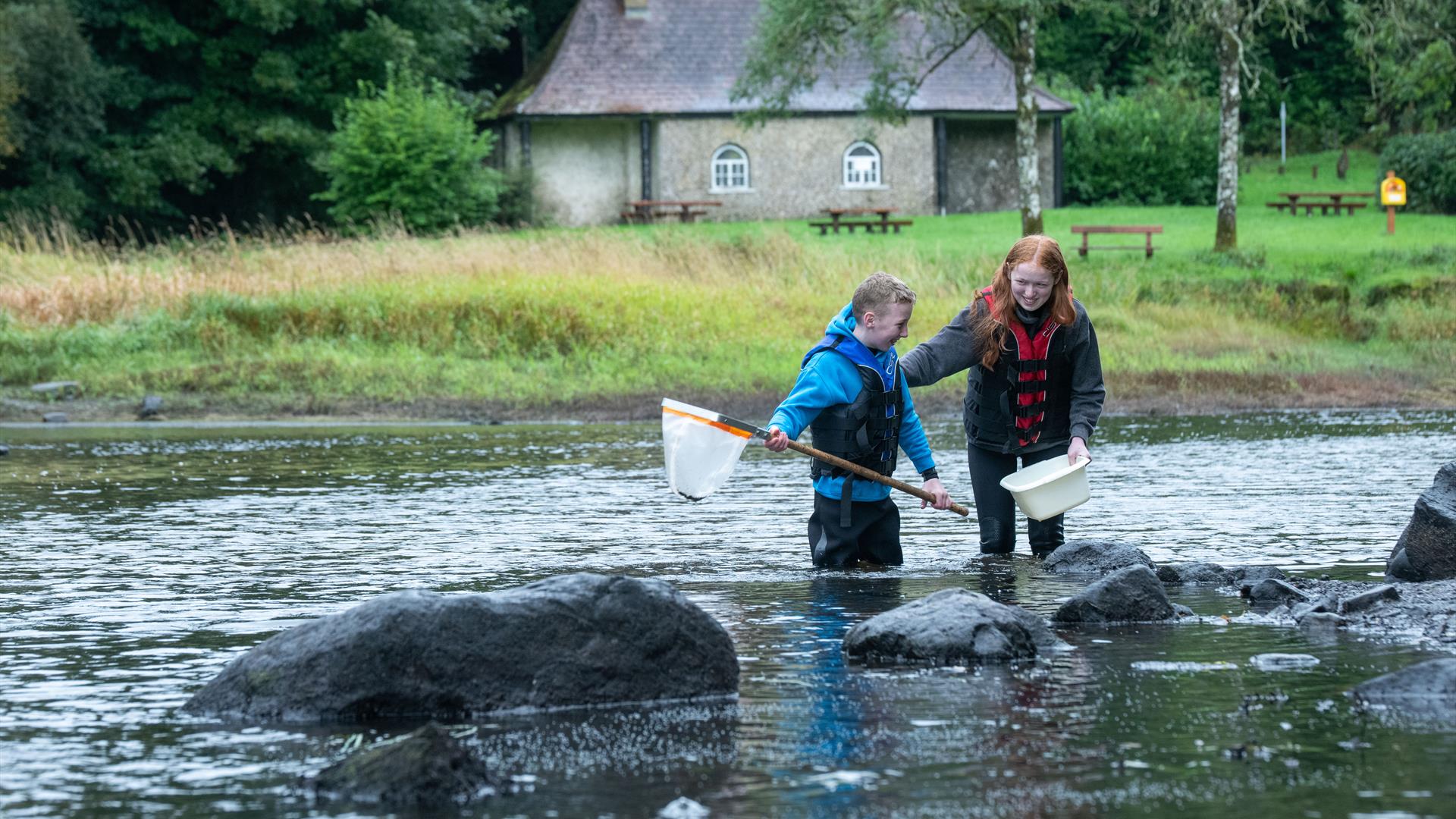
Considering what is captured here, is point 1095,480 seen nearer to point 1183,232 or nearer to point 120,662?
point 120,662

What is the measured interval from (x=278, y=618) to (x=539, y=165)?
4120 cm

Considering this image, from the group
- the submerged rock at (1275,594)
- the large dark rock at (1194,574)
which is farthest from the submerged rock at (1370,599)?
the large dark rock at (1194,574)

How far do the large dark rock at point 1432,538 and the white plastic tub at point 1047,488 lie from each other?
5.33 ft

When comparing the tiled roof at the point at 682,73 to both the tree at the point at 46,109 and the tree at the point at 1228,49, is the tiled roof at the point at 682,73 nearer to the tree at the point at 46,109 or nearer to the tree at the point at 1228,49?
the tree at the point at 46,109

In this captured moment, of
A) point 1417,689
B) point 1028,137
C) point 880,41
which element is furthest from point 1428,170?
point 1417,689

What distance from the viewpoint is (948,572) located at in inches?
398

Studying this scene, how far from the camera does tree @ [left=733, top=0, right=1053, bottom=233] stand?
110 feet

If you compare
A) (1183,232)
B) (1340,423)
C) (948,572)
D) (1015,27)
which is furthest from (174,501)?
(1183,232)

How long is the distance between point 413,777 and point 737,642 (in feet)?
8.94

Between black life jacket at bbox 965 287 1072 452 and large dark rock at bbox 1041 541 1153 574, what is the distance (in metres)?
0.64

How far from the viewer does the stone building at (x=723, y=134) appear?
49.1 m

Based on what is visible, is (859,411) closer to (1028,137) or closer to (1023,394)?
(1023,394)

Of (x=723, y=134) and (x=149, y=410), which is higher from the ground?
(x=723, y=134)

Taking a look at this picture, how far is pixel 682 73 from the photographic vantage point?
49.5 metres
